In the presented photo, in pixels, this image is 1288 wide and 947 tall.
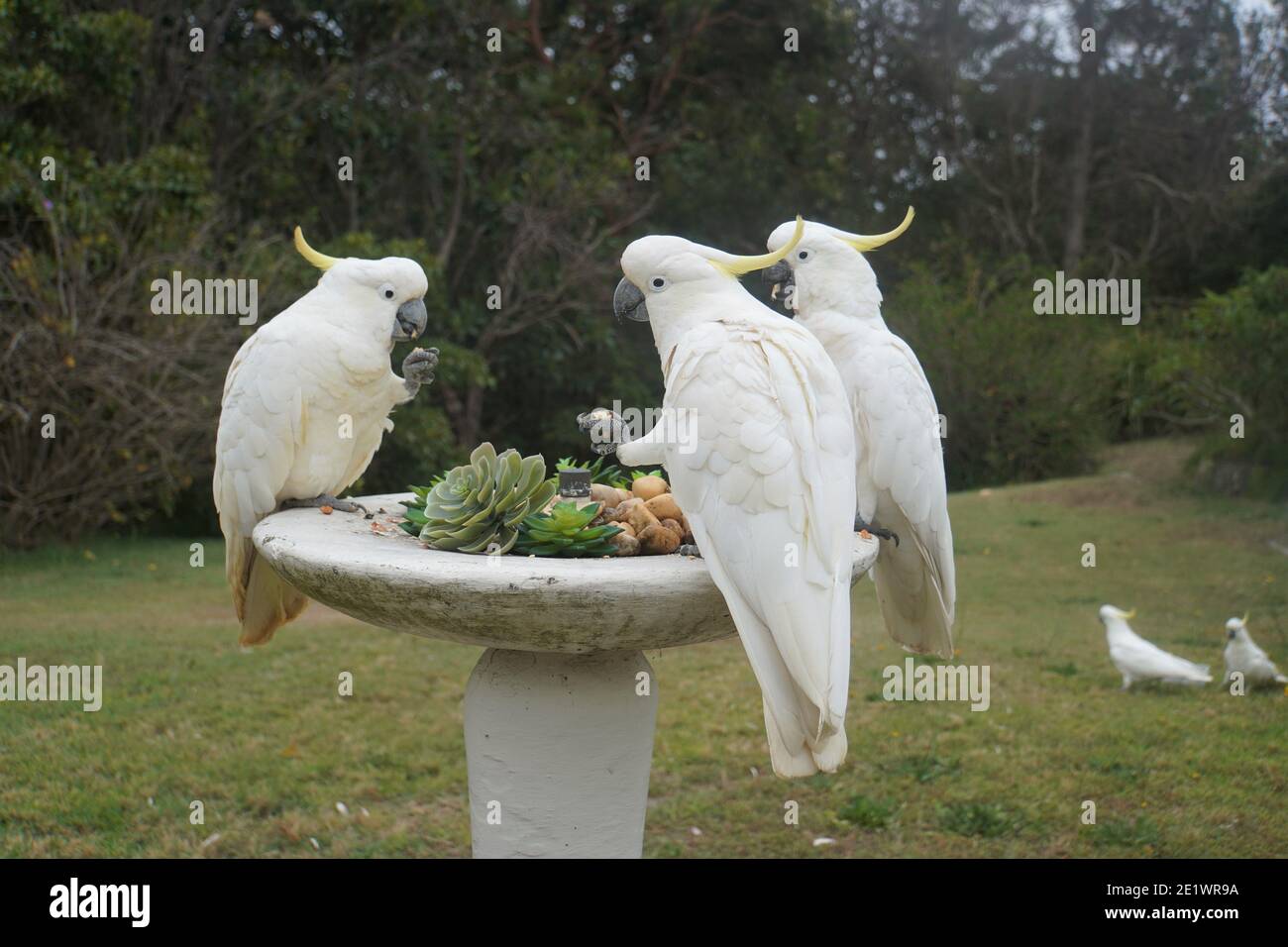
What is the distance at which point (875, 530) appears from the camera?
9.98 feet

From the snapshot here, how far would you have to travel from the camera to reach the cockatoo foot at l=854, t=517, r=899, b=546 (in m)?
2.99

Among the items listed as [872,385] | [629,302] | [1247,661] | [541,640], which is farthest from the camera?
[1247,661]

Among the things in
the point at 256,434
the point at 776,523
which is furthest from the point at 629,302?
the point at 256,434

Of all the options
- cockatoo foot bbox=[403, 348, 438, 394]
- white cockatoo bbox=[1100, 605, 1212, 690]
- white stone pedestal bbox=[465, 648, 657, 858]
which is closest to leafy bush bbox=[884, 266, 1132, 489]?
white cockatoo bbox=[1100, 605, 1212, 690]

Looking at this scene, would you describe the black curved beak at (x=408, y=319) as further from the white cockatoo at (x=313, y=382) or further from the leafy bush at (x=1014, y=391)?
the leafy bush at (x=1014, y=391)

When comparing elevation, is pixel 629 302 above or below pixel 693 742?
above

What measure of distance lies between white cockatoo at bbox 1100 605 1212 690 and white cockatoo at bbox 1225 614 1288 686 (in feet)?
0.44

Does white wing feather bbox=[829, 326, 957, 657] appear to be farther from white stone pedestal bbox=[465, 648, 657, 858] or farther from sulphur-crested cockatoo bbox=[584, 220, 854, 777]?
white stone pedestal bbox=[465, 648, 657, 858]

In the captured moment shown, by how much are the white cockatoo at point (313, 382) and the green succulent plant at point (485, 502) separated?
58 centimetres

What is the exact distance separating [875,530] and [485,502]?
3.80ft

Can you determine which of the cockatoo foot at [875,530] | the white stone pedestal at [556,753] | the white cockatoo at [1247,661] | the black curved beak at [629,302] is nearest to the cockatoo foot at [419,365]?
the black curved beak at [629,302]

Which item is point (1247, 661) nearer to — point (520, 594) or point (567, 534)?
point (567, 534)

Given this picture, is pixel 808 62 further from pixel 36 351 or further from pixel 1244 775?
pixel 1244 775

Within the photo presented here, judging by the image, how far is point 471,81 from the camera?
30.1 ft
